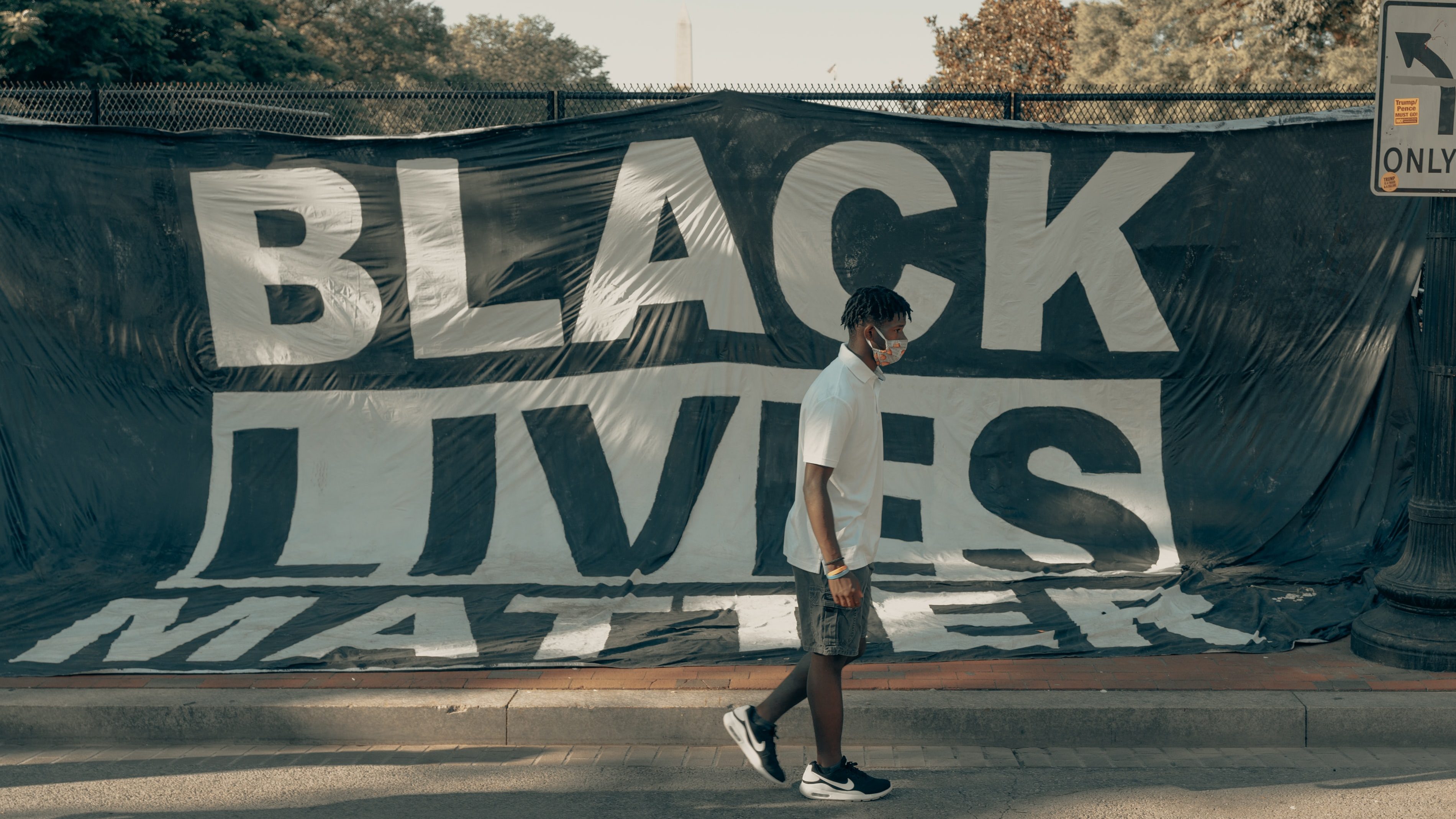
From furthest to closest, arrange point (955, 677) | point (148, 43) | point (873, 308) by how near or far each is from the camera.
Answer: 1. point (148, 43)
2. point (955, 677)
3. point (873, 308)

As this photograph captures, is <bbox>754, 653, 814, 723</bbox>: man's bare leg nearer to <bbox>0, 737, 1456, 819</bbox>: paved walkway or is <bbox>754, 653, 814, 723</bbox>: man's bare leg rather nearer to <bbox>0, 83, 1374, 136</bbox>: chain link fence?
<bbox>0, 737, 1456, 819</bbox>: paved walkway

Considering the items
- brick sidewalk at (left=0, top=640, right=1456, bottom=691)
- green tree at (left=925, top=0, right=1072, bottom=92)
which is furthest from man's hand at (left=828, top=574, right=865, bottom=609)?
green tree at (left=925, top=0, right=1072, bottom=92)

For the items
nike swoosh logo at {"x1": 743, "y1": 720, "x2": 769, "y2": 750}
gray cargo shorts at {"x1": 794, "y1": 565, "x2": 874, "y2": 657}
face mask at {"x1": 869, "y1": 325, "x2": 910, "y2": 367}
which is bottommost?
nike swoosh logo at {"x1": 743, "y1": 720, "x2": 769, "y2": 750}

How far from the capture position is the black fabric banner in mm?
6324

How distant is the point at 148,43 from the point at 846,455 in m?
24.3

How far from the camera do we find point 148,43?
23250 mm

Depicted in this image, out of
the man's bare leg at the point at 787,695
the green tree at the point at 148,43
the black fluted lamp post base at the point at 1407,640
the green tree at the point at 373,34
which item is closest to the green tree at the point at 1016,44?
the green tree at the point at 148,43

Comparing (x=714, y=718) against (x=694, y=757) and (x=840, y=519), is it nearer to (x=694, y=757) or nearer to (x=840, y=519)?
(x=694, y=757)

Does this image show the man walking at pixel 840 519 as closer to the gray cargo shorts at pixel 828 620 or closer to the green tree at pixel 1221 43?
the gray cargo shorts at pixel 828 620

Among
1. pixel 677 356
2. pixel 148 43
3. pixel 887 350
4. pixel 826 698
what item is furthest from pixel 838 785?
pixel 148 43

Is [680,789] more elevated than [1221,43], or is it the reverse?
[1221,43]

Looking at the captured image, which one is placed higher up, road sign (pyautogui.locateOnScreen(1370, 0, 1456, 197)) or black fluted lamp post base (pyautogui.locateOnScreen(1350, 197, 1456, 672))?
road sign (pyautogui.locateOnScreen(1370, 0, 1456, 197))

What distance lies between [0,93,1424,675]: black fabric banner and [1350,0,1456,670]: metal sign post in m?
0.91

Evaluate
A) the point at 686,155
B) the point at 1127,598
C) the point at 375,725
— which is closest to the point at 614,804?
the point at 375,725
